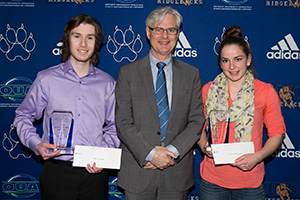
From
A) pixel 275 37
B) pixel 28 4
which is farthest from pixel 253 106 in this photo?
pixel 28 4

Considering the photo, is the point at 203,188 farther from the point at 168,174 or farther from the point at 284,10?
the point at 284,10

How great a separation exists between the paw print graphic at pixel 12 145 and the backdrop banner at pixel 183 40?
0.02m

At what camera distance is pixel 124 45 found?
3055 millimetres

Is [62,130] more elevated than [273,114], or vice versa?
[273,114]

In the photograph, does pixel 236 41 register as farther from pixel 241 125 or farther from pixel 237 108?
pixel 241 125

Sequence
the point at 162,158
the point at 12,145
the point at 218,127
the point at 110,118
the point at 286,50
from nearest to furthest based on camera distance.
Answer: the point at 162,158 → the point at 218,127 → the point at 110,118 → the point at 286,50 → the point at 12,145

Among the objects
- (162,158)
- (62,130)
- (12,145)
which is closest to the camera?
(162,158)

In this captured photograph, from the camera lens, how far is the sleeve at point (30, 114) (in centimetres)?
216

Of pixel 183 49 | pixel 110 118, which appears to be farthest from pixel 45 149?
pixel 183 49

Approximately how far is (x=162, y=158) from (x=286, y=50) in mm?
2151

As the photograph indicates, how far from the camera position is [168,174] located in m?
2.13

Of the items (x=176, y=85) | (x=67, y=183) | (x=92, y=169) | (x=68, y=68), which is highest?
(x=68, y=68)

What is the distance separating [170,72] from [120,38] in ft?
3.46

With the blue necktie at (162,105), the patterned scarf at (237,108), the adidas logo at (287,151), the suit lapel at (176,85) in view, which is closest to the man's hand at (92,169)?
the blue necktie at (162,105)
